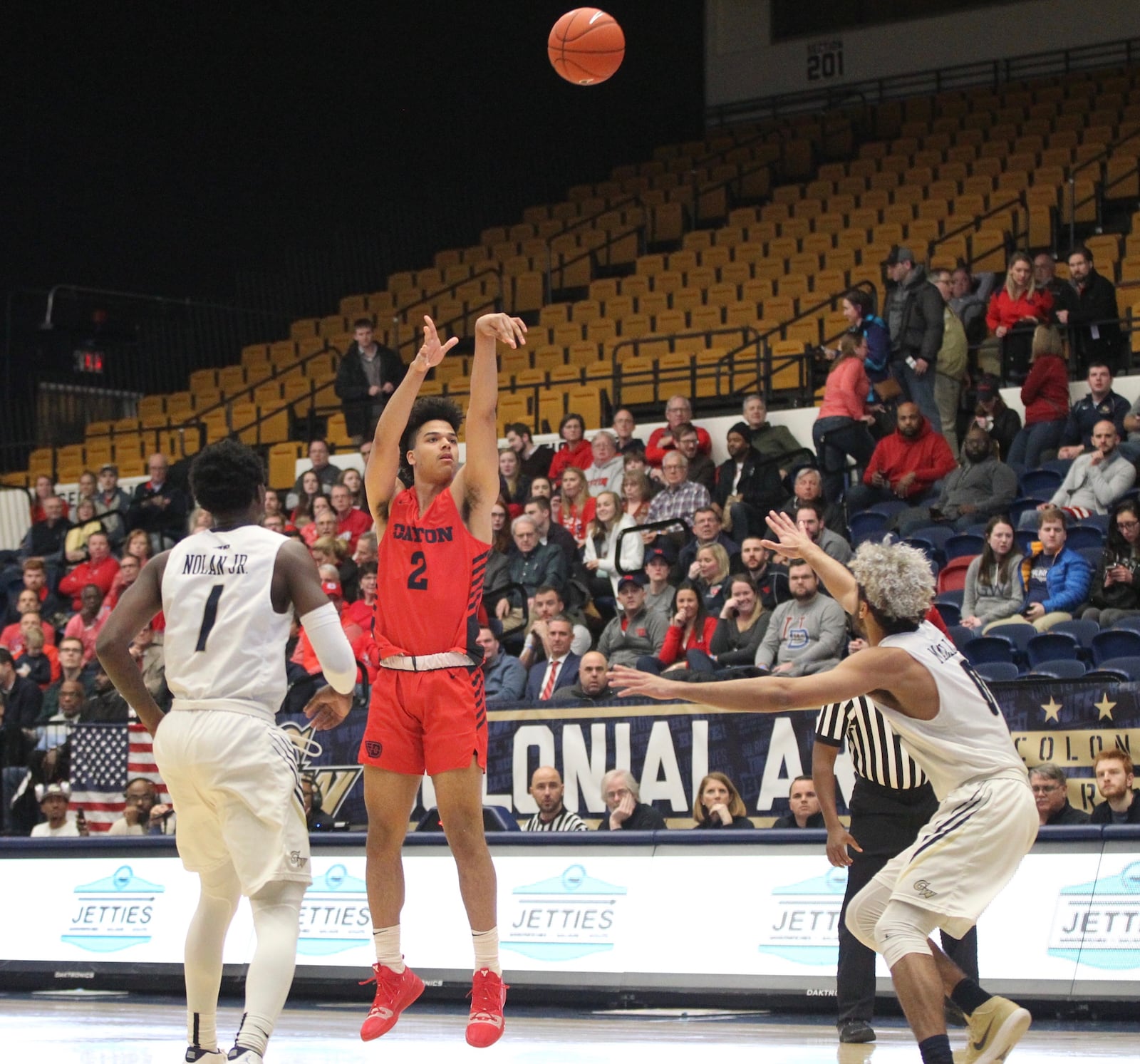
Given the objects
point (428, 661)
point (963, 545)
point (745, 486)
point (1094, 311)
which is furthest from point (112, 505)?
point (428, 661)

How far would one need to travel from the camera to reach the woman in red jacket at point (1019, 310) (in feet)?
46.6

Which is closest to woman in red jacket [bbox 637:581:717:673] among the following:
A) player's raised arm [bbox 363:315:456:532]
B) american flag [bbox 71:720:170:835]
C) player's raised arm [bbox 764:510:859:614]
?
american flag [bbox 71:720:170:835]

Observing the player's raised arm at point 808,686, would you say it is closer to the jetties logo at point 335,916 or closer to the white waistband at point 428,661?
the white waistband at point 428,661

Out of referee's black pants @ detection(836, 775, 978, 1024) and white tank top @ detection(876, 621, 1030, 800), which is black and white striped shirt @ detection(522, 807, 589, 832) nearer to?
referee's black pants @ detection(836, 775, 978, 1024)

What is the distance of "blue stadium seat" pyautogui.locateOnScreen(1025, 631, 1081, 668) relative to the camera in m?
10.7

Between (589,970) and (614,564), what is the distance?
509cm

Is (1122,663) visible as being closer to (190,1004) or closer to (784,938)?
(784,938)

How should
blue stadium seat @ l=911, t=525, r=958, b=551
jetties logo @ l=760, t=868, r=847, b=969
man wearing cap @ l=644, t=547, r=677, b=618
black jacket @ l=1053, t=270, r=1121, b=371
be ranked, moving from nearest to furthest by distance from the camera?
jetties logo @ l=760, t=868, r=847, b=969 < blue stadium seat @ l=911, t=525, r=958, b=551 < man wearing cap @ l=644, t=547, r=677, b=618 < black jacket @ l=1053, t=270, r=1121, b=371

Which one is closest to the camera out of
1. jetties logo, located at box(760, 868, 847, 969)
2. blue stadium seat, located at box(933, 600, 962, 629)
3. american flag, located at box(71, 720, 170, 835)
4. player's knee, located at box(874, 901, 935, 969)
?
player's knee, located at box(874, 901, 935, 969)

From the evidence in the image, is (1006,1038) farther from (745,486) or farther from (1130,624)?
(745,486)

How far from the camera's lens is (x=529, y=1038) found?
7656 millimetres

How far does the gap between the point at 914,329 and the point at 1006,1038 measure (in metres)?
9.06

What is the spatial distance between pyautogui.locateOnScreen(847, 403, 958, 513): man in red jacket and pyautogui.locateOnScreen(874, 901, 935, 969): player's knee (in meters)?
8.10

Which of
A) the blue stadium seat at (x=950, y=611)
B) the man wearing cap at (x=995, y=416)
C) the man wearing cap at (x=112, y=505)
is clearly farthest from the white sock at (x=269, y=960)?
the man wearing cap at (x=112, y=505)
